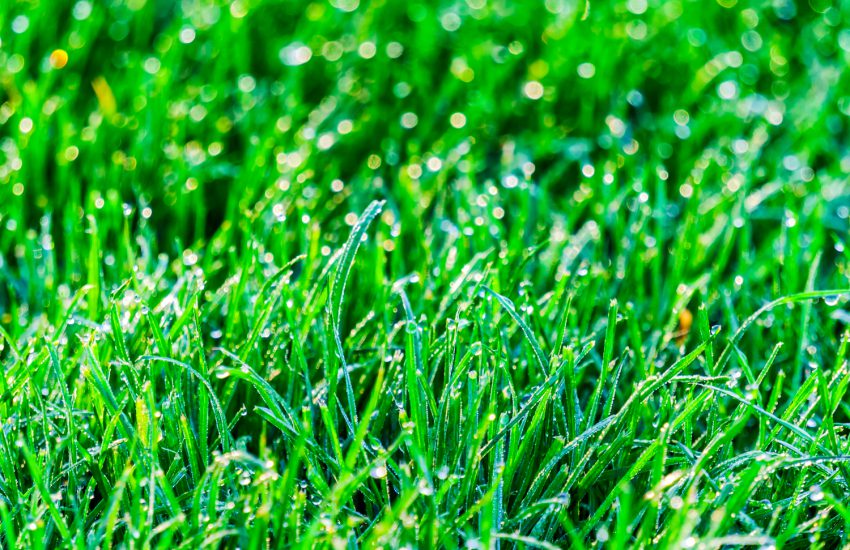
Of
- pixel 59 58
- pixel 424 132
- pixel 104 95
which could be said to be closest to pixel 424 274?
pixel 424 132

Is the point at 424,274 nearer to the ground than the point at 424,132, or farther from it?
nearer to the ground

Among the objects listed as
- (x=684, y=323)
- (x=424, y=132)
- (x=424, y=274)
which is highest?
(x=424, y=132)

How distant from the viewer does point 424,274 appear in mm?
1419

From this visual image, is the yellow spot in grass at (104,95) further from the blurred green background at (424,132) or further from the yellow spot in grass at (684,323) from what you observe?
the yellow spot in grass at (684,323)

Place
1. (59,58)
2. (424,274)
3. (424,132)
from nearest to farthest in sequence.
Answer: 1. (424,274)
2. (424,132)
3. (59,58)

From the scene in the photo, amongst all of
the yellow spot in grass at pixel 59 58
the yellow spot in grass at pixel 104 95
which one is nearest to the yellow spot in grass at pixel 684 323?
the yellow spot in grass at pixel 104 95

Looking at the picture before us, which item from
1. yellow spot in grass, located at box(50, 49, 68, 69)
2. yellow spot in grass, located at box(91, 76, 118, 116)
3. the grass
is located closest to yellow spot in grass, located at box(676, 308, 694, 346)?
the grass

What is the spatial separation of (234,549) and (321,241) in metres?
0.63

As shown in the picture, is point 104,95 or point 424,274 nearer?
point 424,274

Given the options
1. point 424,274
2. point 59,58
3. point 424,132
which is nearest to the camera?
point 424,274

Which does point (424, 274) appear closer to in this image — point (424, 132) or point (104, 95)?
point (424, 132)

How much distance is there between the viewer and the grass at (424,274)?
109 centimetres

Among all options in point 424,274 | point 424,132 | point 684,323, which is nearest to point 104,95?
point 424,132

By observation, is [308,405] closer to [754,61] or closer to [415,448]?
[415,448]
